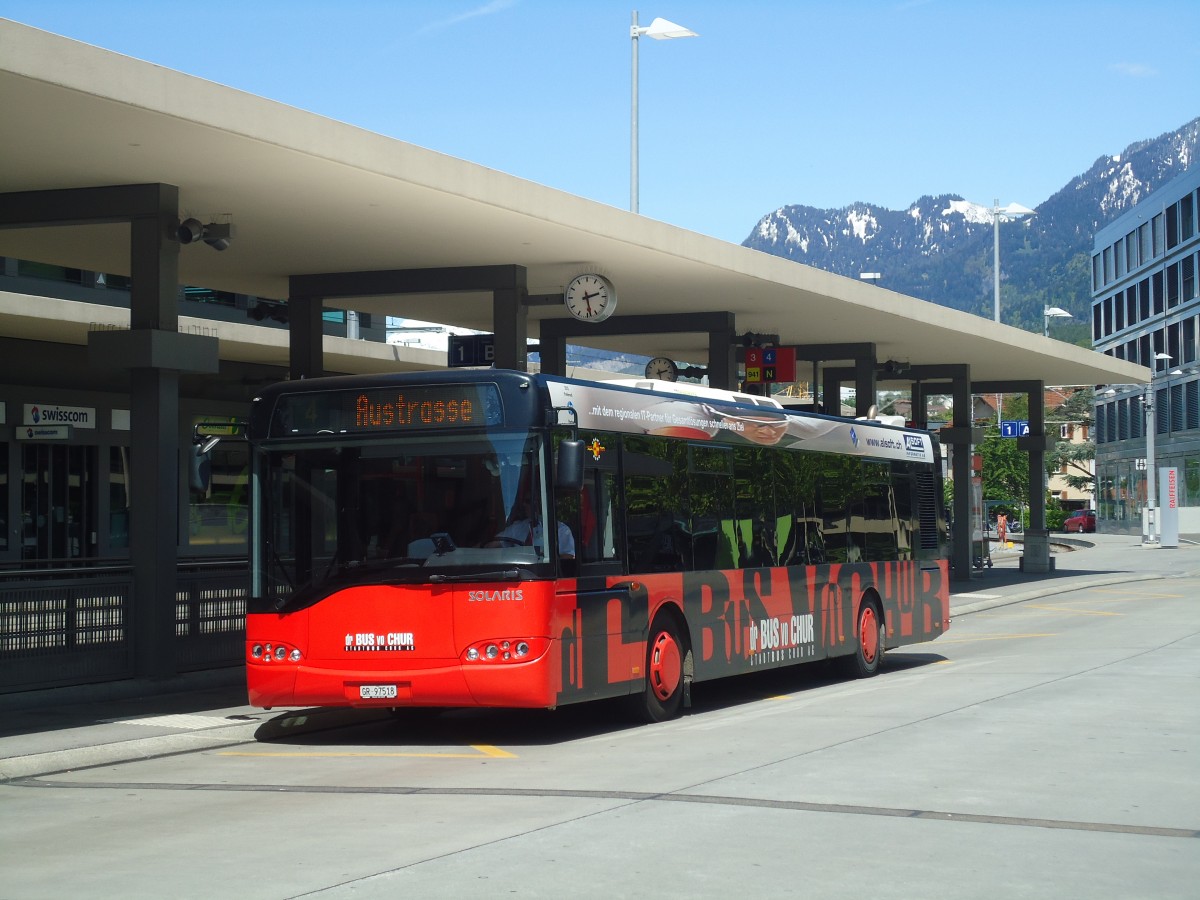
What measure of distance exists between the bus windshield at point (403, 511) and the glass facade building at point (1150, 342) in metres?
63.0

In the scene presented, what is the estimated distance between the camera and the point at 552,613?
12.3 meters

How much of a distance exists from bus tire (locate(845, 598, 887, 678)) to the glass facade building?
182 feet

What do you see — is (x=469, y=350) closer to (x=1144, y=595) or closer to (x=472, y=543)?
(x=472, y=543)

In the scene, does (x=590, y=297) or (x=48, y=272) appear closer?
(x=590, y=297)

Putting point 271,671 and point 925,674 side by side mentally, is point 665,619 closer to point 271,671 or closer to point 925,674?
point 271,671

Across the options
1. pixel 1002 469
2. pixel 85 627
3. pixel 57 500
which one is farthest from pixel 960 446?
pixel 1002 469

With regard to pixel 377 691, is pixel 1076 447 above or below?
above

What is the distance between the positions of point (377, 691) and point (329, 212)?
7.30 meters

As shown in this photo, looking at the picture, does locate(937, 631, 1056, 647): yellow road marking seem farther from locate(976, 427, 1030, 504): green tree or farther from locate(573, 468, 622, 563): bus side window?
locate(976, 427, 1030, 504): green tree

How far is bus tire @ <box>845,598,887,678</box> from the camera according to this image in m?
18.5

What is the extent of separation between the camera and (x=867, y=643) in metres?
18.8

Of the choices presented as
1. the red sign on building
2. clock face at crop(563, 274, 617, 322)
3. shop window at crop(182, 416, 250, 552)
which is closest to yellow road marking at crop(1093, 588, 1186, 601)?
the red sign on building

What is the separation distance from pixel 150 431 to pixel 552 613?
18.7 feet

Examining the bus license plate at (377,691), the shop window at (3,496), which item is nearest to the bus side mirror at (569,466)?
the bus license plate at (377,691)
